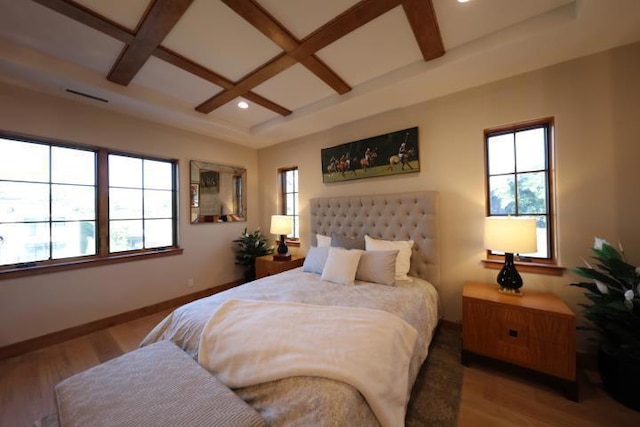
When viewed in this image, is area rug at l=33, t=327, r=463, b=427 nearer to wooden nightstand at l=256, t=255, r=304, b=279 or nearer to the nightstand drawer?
the nightstand drawer

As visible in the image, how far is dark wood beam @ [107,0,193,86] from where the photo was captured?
4.91ft

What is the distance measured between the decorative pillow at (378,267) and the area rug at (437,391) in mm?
712

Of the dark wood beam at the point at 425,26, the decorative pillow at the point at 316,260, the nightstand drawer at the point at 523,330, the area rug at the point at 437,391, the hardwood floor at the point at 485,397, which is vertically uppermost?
the dark wood beam at the point at 425,26

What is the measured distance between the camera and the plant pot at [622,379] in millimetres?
1471

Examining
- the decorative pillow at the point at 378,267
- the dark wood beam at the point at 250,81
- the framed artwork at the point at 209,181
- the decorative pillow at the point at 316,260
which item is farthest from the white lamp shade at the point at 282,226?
the dark wood beam at the point at 250,81

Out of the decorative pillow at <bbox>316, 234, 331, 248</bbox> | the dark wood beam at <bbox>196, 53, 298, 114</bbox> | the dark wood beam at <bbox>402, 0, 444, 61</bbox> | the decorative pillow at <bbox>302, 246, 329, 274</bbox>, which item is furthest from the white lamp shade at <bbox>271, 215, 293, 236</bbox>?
the dark wood beam at <bbox>402, 0, 444, 61</bbox>

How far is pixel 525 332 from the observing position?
171 cm

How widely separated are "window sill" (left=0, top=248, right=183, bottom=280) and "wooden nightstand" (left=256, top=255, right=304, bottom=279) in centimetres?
117

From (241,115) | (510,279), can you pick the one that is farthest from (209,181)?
(510,279)

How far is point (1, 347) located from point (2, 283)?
1.87ft

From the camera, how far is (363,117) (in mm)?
3023

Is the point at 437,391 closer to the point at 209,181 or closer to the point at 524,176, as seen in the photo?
the point at 524,176

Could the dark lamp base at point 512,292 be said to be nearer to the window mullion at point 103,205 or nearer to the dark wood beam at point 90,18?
the dark wood beam at point 90,18

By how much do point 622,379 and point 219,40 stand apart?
12.1ft
